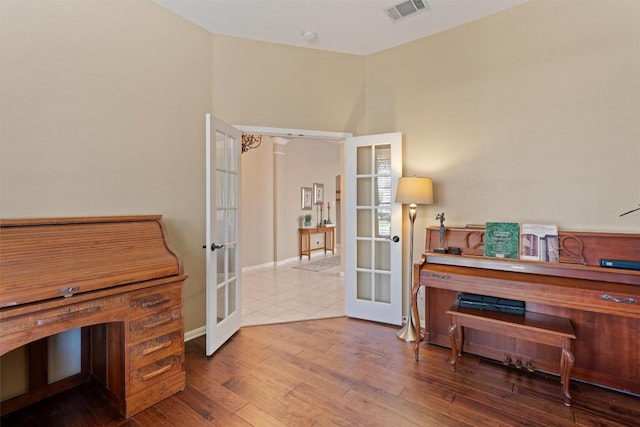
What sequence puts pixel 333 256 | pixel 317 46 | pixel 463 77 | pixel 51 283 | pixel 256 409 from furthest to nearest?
pixel 333 256
pixel 317 46
pixel 463 77
pixel 256 409
pixel 51 283

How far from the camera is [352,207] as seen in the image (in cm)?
354

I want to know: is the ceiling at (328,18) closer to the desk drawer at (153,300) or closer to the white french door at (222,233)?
the white french door at (222,233)

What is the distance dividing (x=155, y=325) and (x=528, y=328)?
251 cm

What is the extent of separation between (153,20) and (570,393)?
4.26m

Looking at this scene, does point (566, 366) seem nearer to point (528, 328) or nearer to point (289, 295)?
point (528, 328)

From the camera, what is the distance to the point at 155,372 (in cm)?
201

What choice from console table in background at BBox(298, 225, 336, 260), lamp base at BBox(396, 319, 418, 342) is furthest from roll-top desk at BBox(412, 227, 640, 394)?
console table in background at BBox(298, 225, 336, 260)

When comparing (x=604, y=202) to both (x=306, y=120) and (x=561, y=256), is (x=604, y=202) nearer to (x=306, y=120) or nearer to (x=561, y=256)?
(x=561, y=256)

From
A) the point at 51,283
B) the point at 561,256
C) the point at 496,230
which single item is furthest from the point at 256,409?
the point at 561,256

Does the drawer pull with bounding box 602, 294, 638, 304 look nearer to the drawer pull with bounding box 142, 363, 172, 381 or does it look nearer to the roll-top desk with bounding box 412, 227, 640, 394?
the roll-top desk with bounding box 412, 227, 640, 394

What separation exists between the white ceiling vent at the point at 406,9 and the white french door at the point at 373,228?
1083 millimetres

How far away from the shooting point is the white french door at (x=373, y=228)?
3.29 m

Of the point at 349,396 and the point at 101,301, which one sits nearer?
the point at 101,301

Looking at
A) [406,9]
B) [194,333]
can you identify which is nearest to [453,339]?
[194,333]
